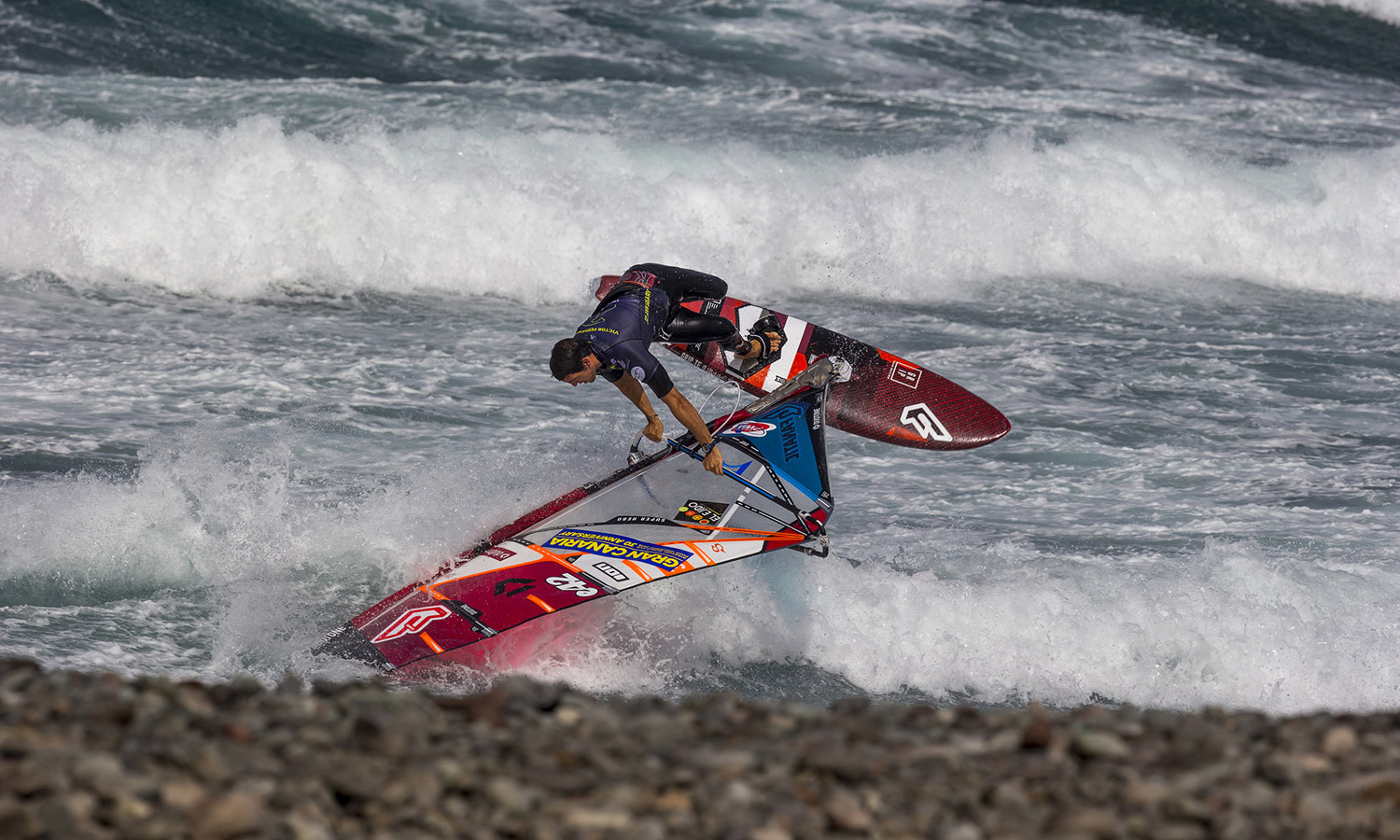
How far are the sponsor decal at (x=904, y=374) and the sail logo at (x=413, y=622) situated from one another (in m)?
4.06

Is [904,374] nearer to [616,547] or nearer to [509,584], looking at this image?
[616,547]

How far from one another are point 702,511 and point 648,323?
133 cm

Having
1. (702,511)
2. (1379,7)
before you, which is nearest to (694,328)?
(702,511)

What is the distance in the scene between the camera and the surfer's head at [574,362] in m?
7.36

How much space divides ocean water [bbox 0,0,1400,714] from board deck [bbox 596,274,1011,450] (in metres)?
0.48

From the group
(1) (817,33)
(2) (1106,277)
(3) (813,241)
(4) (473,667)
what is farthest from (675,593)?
(1) (817,33)

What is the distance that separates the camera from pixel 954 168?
1681cm

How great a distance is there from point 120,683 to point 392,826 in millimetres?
1366

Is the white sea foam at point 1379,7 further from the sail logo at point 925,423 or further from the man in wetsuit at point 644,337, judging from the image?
the man in wetsuit at point 644,337

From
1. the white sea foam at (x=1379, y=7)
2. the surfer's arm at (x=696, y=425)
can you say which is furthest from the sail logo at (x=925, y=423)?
the white sea foam at (x=1379, y=7)

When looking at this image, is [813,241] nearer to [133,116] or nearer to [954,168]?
[954,168]

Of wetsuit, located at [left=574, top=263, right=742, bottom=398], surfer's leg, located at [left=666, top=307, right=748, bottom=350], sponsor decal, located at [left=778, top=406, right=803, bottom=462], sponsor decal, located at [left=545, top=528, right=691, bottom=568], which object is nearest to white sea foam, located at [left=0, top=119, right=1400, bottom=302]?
wetsuit, located at [left=574, top=263, right=742, bottom=398]

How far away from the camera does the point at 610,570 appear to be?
7.20 meters

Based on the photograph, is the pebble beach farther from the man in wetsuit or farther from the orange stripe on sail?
the man in wetsuit
